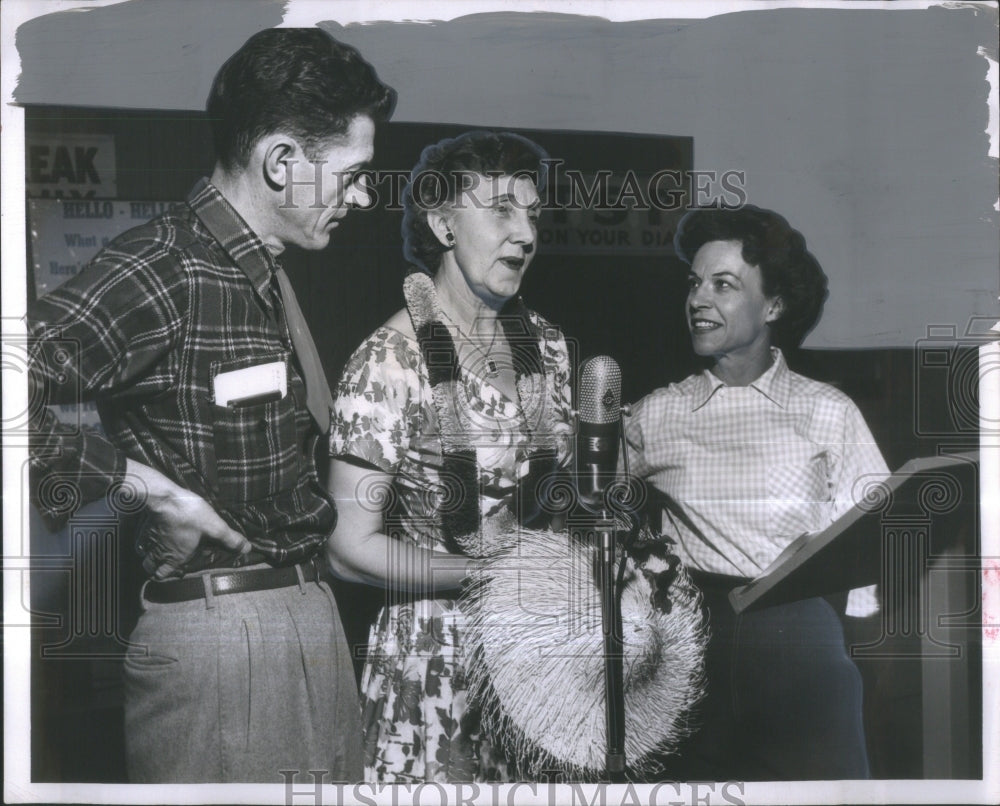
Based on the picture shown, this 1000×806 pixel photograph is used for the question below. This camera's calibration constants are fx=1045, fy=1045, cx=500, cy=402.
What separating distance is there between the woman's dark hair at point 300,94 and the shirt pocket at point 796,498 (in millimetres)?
1783

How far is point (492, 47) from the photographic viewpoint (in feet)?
11.4

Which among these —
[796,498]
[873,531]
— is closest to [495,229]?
[796,498]

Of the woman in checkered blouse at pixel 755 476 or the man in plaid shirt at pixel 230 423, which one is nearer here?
the man in plaid shirt at pixel 230 423

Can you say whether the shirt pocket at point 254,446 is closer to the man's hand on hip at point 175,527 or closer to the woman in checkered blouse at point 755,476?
the man's hand on hip at point 175,527

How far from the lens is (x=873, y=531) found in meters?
3.51

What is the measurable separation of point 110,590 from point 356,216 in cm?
147

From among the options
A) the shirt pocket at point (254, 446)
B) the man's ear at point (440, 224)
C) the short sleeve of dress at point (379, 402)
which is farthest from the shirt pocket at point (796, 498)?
the shirt pocket at point (254, 446)

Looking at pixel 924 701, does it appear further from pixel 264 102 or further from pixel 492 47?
pixel 264 102

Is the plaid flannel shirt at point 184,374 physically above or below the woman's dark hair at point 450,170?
below

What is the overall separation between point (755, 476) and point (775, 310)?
1.84 ft

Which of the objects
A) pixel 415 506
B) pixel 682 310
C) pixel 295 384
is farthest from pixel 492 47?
pixel 415 506

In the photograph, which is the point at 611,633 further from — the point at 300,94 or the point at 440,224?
the point at 300,94

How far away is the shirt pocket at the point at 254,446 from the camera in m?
3.37

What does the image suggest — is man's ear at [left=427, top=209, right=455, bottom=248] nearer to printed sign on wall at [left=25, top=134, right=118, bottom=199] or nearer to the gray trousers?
printed sign on wall at [left=25, top=134, right=118, bottom=199]
